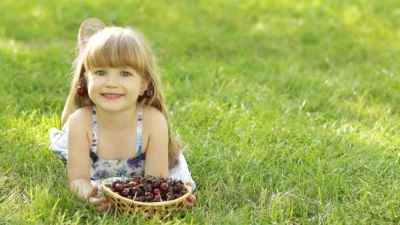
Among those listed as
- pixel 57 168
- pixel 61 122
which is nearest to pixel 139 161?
pixel 57 168

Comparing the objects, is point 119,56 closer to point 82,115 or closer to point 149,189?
point 82,115

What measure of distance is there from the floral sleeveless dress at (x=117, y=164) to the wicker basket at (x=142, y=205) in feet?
1.49

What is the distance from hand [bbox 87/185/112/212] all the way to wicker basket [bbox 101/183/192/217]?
0.04m

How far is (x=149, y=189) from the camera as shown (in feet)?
10.3

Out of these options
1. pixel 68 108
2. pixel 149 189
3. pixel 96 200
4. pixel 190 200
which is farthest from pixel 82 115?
pixel 190 200

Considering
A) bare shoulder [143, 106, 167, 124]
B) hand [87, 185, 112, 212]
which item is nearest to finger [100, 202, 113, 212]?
hand [87, 185, 112, 212]

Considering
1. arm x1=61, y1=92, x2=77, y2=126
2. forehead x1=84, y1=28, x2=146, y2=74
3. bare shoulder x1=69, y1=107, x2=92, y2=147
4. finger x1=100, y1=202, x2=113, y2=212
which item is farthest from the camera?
arm x1=61, y1=92, x2=77, y2=126

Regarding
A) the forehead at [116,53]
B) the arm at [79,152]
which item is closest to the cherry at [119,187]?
the arm at [79,152]

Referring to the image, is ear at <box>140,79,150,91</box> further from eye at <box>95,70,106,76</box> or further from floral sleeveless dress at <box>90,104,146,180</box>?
eye at <box>95,70,106,76</box>

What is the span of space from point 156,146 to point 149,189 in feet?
1.41

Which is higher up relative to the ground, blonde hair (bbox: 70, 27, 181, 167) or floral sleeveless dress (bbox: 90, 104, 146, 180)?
blonde hair (bbox: 70, 27, 181, 167)

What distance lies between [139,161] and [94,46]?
0.67 meters

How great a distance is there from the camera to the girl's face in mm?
3346

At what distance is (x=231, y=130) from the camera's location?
430 centimetres
